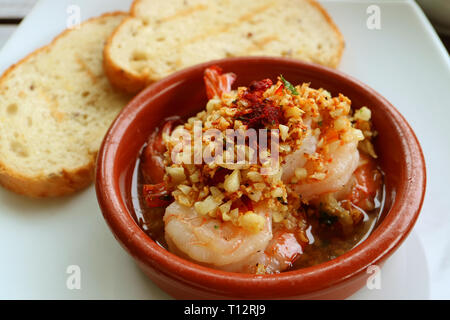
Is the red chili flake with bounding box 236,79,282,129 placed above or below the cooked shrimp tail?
above

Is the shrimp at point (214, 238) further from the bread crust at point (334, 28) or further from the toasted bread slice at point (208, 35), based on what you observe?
the bread crust at point (334, 28)

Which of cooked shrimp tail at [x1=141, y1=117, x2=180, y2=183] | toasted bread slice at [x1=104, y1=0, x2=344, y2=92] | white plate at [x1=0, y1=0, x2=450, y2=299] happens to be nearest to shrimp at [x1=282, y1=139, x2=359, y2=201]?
white plate at [x1=0, y1=0, x2=450, y2=299]

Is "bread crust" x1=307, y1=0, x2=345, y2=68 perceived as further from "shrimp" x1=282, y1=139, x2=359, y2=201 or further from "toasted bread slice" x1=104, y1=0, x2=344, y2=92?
"shrimp" x1=282, y1=139, x2=359, y2=201

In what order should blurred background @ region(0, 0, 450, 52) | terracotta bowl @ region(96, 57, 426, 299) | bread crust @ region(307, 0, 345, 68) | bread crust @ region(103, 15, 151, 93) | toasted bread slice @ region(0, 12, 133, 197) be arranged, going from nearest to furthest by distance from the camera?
terracotta bowl @ region(96, 57, 426, 299)
toasted bread slice @ region(0, 12, 133, 197)
bread crust @ region(103, 15, 151, 93)
bread crust @ region(307, 0, 345, 68)
blurred background @ region(0, 0, 450, 52)

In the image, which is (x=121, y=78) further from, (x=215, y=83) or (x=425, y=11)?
(x=425, y=11)

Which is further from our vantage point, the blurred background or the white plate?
the blurred background

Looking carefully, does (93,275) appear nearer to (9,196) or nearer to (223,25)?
(9,196)

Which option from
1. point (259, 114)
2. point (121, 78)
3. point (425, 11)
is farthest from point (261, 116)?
point (425, 11)
